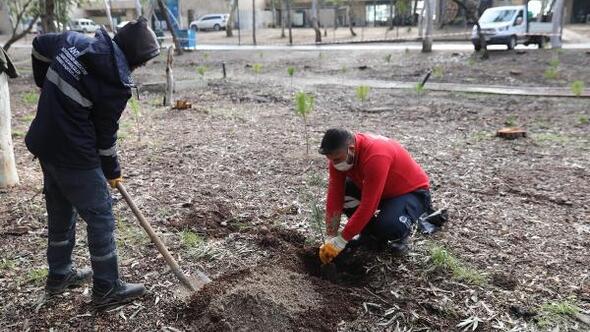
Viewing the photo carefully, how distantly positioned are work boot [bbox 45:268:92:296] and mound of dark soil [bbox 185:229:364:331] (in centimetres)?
71

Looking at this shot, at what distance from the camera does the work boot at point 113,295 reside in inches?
109

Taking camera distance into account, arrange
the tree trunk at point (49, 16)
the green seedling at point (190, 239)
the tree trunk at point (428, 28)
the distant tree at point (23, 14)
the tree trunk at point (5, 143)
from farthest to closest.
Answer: the tree trunk at point (428, 28) < the distant tree at point (23, 14) < the tree trunk at point (49, 16) < the tree trunk at point (5, 143) < the green seedling at point (190, 239)

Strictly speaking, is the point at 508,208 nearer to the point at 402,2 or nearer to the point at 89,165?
the point at 89,165

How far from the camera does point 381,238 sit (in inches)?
129

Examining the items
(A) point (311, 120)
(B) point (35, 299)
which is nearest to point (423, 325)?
(B) point (35, 299)

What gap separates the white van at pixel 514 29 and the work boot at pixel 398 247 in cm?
1536

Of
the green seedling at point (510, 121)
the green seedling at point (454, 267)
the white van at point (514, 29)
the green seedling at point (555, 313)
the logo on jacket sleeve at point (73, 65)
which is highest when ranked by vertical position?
the white van at point (514, 29)

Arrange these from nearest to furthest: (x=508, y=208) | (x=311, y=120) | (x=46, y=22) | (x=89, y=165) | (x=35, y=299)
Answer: (x=89, y=165) < (x=35, y=299) < (x=508, y=208) < (x=311, y=120) < (x=46, y=22)

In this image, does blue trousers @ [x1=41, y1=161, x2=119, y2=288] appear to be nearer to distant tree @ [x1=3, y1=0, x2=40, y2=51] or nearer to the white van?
distant tree @ [x1=3, y1=0, x2=40, y2=51]

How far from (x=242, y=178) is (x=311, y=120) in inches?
121

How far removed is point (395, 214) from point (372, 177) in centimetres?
38

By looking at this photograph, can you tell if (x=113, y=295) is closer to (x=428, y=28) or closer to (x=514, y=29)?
(x=428, y=28)

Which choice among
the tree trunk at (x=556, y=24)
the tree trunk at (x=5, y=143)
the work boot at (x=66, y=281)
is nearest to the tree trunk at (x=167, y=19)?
the tree trunk at (x=556, y=24)

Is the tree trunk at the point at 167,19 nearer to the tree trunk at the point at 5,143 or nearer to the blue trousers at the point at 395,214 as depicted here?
the tree trunk at the point at 5,143
